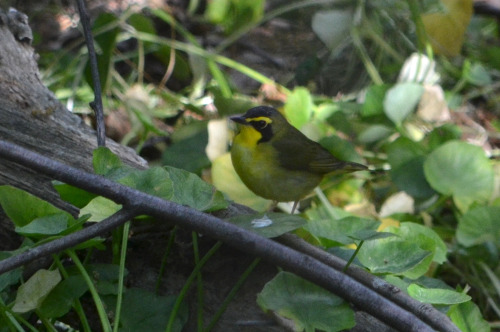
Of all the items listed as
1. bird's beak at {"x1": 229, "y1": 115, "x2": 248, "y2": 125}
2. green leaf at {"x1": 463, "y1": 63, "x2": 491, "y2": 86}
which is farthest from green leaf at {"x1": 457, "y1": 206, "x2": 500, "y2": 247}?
green leaf at {"x1": 463, "y1": 63, "x2": 491, "y2": 86}

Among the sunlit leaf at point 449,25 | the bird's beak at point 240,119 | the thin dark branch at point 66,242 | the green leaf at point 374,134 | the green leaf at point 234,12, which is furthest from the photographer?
the green leaf at point 234,12

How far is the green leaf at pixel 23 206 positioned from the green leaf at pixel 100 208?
0.04 metres

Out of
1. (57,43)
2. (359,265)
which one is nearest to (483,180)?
(359,265)

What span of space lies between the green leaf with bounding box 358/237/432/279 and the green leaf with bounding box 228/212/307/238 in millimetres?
149

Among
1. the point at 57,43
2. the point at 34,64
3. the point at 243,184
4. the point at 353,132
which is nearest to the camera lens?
the point at 34,64

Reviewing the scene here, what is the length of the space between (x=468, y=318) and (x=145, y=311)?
56 centimetres

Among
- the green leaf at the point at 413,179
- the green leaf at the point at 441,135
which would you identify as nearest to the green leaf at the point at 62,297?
the green leaf at the point at 413,179

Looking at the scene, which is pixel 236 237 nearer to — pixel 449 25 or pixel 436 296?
pixel 436 296

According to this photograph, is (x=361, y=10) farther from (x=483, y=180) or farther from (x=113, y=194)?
(x=113, y=194)

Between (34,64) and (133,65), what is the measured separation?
131 centimetres

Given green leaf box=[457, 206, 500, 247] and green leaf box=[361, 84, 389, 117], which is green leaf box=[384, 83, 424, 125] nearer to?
green leaf box=[361, 84, 389, 117]

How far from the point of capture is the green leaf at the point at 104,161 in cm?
113

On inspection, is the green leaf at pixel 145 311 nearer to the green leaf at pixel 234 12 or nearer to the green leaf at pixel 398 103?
the green leaf at pixel 398 103

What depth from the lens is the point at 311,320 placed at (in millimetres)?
994
